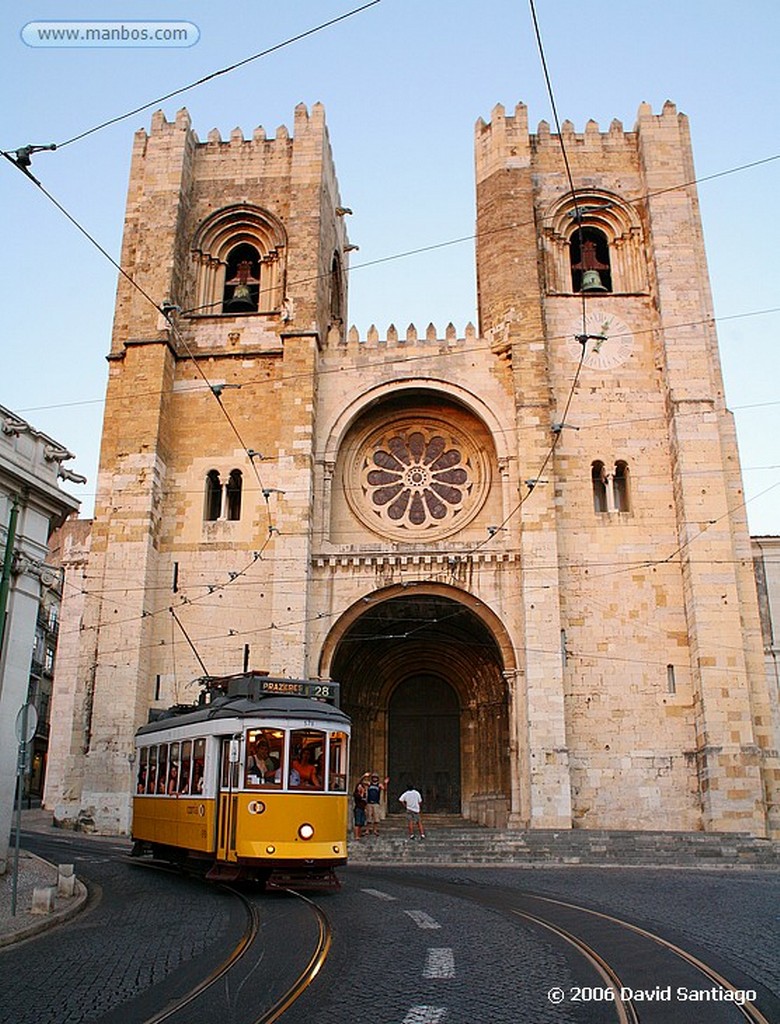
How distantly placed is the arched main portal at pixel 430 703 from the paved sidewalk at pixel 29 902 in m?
10.8

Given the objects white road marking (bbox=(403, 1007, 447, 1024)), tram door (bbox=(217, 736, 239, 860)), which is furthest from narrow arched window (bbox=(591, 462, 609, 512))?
white road marking (bbox=(403, 1007, 447, 1024))

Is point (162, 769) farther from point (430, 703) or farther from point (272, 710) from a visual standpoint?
point (430, 703)

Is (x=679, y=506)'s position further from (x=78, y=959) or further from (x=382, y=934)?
(x=78, y=959)

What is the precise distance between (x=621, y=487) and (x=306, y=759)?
1380cm

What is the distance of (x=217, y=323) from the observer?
24797mm

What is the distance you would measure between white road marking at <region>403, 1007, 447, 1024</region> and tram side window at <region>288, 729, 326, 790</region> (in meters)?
5.70

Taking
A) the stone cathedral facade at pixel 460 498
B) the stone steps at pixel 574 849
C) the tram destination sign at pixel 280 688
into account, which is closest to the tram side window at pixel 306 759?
the tram destination sign at pixel 280 688

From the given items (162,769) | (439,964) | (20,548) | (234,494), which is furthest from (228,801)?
(234,494)

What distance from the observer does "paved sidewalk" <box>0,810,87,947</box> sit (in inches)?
317

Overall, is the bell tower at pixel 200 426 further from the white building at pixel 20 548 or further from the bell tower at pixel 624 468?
the white building at pixel 20 548

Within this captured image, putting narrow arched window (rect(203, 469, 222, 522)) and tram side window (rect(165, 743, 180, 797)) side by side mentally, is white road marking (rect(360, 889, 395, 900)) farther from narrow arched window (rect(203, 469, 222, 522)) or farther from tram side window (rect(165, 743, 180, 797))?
narrow arched window (rect(203, 469, 222, 522))

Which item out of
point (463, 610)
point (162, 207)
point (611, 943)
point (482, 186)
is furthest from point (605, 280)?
point (611, 943)

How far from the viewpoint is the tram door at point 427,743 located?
24.8 meters

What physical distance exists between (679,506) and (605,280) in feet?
22.8
